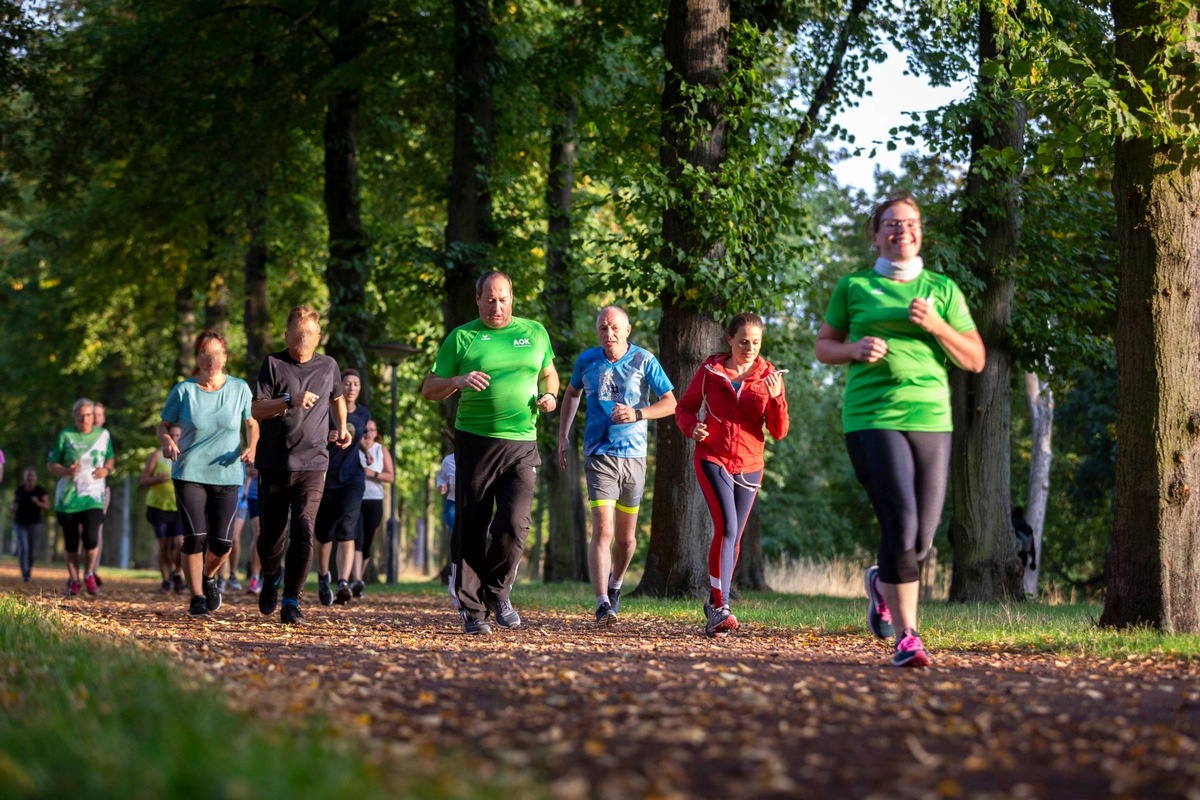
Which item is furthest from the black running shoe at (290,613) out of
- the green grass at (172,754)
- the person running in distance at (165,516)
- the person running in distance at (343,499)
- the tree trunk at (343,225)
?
the tree trunk at (343,225)

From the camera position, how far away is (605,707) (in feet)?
18.3

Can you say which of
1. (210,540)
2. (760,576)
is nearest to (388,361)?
(760,576)

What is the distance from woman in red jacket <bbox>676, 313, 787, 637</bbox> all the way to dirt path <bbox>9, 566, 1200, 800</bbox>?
1.05 meters

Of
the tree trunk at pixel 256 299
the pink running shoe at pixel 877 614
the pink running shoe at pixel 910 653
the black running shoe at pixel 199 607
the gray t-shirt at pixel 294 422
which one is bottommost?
the black running shoe at pixel 199 607

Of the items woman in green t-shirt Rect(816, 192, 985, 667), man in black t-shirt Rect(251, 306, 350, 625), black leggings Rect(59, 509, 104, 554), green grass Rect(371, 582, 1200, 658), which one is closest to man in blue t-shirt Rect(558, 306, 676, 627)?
green grass Rect(371, 582, 1200, 658)

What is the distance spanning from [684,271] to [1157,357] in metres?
6.29

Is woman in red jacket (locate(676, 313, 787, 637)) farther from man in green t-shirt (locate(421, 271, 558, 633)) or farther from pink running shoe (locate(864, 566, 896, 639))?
pink running shoe (locate(864, 566, 896, 639))

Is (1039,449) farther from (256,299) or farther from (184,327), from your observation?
(184,327)

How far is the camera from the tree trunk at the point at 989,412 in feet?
59.5

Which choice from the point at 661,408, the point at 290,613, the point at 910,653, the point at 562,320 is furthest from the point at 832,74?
the point at 910,653

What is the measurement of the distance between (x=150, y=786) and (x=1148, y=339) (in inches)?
329

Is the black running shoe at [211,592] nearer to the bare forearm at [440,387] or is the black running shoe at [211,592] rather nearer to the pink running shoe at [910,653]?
the bare forearm at [440,387]

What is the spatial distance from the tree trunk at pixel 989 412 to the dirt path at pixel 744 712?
9523 mm

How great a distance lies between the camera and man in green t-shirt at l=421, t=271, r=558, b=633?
1009 centimetres
